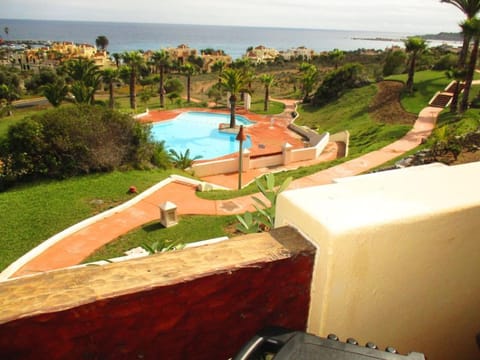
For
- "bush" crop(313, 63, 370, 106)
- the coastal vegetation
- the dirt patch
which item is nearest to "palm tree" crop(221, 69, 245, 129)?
the coastal vegetation

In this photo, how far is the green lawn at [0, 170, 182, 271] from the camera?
9719 millimetres

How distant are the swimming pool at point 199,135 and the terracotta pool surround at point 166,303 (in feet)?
69.4

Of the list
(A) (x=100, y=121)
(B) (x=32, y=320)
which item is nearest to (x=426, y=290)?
(B) (x=32, y=320)

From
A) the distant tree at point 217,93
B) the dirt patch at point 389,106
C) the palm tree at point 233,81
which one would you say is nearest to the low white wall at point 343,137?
the dirt patch at point 389,106

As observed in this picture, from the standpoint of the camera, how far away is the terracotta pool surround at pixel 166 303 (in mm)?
1135

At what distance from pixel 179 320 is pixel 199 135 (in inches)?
1073

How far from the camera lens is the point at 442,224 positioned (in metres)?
1.62

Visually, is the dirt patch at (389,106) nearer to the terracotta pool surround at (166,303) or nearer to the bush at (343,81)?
the bush at (343,81)

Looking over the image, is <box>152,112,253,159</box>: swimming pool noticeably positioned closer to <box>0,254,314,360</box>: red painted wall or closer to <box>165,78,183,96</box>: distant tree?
<box>165,78,183,96</box>: distant tree

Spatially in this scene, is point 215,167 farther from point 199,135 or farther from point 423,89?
point 423,89

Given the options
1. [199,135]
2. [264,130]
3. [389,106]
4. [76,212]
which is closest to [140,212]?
[76,212]

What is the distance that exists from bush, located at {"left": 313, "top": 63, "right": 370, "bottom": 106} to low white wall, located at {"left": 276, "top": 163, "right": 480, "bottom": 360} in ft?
115

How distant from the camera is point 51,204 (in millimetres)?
11477

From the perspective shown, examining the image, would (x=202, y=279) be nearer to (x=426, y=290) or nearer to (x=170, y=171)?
(x=426, y=290)
